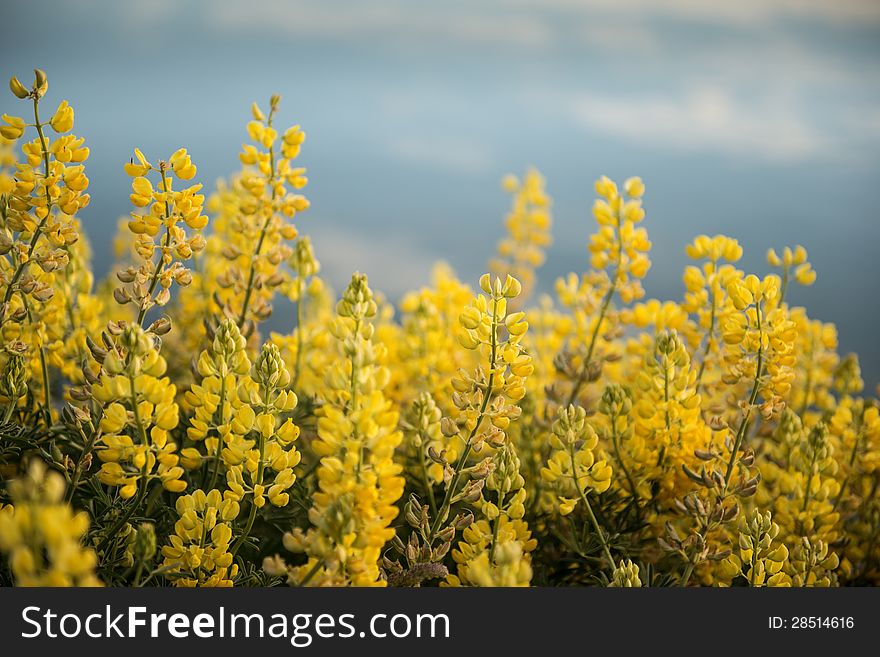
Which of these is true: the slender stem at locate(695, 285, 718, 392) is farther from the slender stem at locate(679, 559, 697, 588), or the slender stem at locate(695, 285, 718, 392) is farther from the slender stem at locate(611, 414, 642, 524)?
the slender stem at locate(679, 559, 697, 588)

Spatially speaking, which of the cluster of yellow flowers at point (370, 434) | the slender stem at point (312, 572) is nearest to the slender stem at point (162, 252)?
the cluster of yellow flowers at point (370, 434)

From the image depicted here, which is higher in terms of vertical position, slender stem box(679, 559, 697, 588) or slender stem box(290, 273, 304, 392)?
slender stem box(290, 273, 304, 392)

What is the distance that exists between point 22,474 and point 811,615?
3.24ft

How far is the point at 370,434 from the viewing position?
2.40 feet

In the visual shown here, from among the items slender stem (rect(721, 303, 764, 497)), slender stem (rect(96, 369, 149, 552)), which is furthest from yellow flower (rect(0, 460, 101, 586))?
slender stem (rect(721, 303, 764, 497))

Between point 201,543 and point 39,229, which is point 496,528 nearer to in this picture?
point 201,543

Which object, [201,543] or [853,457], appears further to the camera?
[853,457]

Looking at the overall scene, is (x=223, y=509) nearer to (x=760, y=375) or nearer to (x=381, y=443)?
(x=381, y=443)

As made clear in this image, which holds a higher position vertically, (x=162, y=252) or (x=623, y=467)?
(x=162, y=252)

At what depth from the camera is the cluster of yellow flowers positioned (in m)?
0.77

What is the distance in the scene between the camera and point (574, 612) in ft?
2.68

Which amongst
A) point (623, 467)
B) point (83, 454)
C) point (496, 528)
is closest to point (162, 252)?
point (83, 454)

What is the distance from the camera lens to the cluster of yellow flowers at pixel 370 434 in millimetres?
768

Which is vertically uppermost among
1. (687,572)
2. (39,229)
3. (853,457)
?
(39,229)
